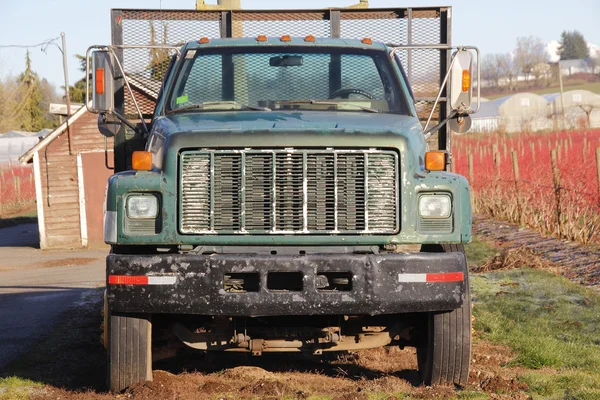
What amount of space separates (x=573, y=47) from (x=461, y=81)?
596 feet

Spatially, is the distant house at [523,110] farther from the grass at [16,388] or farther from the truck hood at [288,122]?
the grass at [16,388]

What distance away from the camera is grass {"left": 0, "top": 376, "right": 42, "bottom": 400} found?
625 cm

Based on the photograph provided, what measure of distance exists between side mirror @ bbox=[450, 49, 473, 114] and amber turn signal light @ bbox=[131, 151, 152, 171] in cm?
225

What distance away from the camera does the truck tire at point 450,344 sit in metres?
5.98

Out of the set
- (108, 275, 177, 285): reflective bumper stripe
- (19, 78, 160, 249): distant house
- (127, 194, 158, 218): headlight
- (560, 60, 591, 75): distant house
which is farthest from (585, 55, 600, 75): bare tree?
(108, 275, 177, 285): reflective bumper stripe

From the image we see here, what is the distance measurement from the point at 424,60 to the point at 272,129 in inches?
113

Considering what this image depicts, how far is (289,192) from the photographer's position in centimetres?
573

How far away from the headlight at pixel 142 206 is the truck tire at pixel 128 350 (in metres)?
0.68

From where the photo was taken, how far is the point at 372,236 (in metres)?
5.73

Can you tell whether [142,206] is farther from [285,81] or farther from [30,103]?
[30,103]

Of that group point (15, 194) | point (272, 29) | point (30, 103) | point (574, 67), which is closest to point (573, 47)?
point (574, 67)

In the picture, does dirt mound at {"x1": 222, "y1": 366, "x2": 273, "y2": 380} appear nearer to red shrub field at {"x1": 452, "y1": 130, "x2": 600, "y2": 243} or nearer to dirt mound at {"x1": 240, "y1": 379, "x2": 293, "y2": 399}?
dirt mound at {"x1": 240, "y1": 379, "x2": 293, "y2": 399}

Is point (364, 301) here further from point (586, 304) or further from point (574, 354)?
point (586, 304)

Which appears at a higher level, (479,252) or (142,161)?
(142,161)
